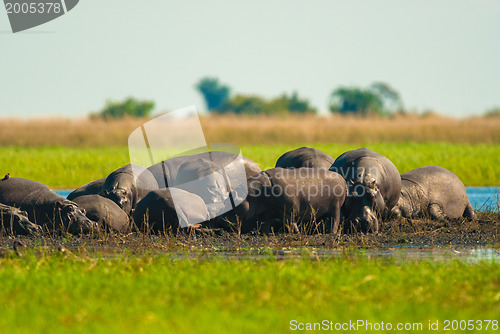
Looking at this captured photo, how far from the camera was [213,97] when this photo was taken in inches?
4267

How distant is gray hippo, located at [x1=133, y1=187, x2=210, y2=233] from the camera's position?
11492 mm

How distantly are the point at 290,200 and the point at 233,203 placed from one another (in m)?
0.85

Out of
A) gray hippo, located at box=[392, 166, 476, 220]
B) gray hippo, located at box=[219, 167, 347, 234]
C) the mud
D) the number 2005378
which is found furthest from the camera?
gray hippo, located at box=[392, 166, 476, 220]

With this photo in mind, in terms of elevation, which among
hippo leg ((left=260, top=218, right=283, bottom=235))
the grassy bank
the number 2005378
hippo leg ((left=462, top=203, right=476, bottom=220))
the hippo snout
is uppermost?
the number 2005378

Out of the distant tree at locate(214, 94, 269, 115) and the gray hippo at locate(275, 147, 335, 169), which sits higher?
the gray hippo at locate(275, 147, 335, 169)

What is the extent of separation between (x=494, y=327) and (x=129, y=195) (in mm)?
8368

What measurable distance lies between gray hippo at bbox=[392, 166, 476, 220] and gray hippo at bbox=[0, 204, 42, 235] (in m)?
5.82

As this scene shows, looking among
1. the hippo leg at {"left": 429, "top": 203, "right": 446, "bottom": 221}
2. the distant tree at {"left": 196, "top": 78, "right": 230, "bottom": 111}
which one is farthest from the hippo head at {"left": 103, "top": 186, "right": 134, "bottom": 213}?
the distant tree at {"left": 196, "top": 78, "right": 230, "bottom": 111}

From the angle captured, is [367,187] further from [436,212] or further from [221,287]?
[221,287]

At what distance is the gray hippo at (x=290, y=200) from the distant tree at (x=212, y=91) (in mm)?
96497

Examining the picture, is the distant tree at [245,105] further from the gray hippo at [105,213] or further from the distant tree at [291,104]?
the gray hippo at [105,213]

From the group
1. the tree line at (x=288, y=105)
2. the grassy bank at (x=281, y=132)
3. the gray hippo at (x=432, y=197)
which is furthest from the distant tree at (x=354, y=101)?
the gray hippo at (x=432, y=197)

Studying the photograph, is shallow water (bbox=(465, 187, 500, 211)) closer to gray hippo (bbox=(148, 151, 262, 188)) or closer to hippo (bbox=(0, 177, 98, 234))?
gray hippo (bbox=(148, 151, 262, 188))

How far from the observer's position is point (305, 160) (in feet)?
44.5
